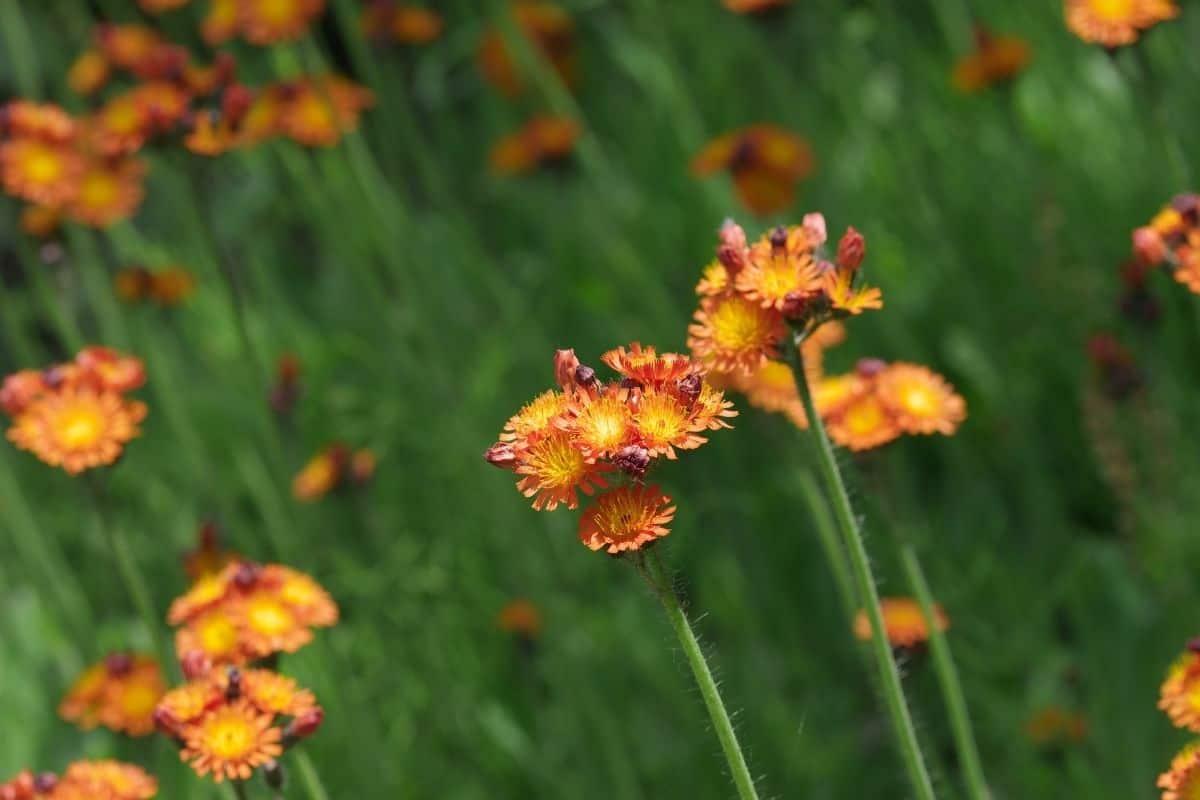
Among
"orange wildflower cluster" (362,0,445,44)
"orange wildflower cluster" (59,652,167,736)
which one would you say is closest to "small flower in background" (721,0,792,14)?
"orange wildflower cluster" (362,0,445,44)

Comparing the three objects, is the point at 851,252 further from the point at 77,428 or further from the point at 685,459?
the point at 685,459

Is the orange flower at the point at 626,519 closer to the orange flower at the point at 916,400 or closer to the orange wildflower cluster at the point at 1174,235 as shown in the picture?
the orange flower at the point at 916,400

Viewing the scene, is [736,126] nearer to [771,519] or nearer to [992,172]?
[992,172]

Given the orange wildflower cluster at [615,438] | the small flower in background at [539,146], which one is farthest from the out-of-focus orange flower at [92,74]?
the orange wildflower cluster at [615,438]

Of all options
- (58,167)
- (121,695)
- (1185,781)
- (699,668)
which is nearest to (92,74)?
(58,167)

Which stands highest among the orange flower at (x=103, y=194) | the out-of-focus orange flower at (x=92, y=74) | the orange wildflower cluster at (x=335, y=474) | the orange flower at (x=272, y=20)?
the out-of-focus orange flower at (x=92, y=74)
